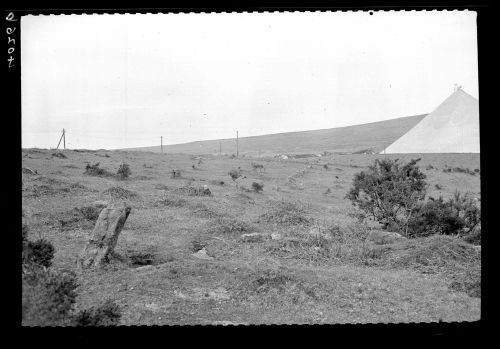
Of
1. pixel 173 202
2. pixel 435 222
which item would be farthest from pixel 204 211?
pixel 435 222

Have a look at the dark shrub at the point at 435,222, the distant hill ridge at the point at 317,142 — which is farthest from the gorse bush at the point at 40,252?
the distant hill ridge at the point at 317,142

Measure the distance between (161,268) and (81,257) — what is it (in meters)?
1.81

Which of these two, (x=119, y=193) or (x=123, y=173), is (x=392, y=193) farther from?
(x=123, y=173)

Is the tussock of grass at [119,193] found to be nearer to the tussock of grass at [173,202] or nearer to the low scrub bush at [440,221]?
the tussock of grass at [173,202]

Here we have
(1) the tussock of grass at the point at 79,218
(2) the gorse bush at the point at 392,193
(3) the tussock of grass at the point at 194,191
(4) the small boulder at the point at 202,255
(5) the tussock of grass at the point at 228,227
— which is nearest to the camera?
(4) the small boulder at the point at 202,255

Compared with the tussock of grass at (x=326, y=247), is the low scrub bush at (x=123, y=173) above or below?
above

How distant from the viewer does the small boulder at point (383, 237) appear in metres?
11.7

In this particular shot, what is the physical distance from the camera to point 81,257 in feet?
29.3

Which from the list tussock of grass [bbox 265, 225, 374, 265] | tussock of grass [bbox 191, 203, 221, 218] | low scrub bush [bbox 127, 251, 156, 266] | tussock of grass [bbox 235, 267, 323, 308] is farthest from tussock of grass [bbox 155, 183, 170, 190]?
tussock of grass [bbox 235, 267, 323, 308]

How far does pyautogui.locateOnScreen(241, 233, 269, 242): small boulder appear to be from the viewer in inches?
456

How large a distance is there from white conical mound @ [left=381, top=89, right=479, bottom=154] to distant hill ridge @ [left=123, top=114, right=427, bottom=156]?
49.3 feet

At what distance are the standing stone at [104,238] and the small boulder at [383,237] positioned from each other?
6981mm

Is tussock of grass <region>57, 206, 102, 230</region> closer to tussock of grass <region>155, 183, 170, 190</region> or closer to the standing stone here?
the standing stone
